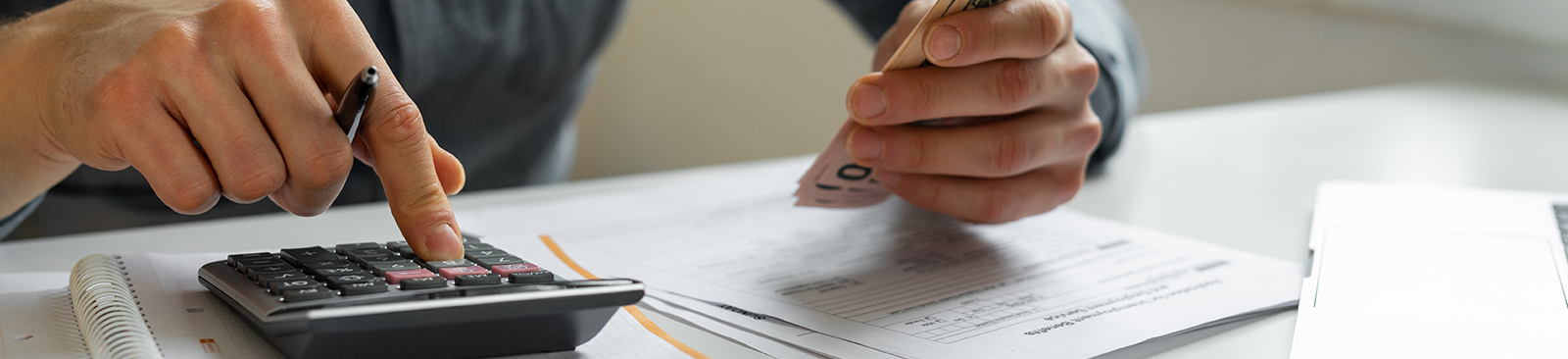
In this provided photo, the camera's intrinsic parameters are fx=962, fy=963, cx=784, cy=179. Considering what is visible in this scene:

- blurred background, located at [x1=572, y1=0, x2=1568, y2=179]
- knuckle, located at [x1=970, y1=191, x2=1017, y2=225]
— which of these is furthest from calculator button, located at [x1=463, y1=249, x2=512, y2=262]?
blurred background, located at [x1=572, y1=0, x2=1568, y2=179]

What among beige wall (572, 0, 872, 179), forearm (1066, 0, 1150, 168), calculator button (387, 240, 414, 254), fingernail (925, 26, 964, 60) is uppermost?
beige wall (572, 0, 872, 179)

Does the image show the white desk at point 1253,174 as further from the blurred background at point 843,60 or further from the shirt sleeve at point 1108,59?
the blurred background at point 843,60

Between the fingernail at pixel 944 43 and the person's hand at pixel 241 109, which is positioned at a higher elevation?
the fingernail at pixel 944 43

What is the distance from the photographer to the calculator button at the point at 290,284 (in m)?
0.30

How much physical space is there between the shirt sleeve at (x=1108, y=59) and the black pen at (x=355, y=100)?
57cm

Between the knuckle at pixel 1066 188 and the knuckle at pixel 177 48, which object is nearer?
the knuckle at pixel 177 48

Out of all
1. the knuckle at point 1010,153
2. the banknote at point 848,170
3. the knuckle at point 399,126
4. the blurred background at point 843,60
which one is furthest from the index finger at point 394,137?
the blurred background at point 843,60

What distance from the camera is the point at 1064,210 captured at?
2.18 feet

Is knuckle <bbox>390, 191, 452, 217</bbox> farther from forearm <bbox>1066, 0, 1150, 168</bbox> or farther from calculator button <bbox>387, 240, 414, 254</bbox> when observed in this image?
forearm <bbox>1066, 0, 1150, 168</bbox>

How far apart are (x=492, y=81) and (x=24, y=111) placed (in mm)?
489

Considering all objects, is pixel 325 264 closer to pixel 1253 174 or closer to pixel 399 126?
pixel 399 126

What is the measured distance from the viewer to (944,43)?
19.7 inches

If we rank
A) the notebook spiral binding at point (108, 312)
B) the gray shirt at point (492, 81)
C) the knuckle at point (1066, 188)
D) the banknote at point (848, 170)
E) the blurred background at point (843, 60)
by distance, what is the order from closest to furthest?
the notebook spiral binding at point (108, 312), the banknote at point (848, 170), the knuckle at point (1066, 188), the gray shirt at point (492, 81), the blurred background at point (843, 60)

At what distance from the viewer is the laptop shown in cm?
37
